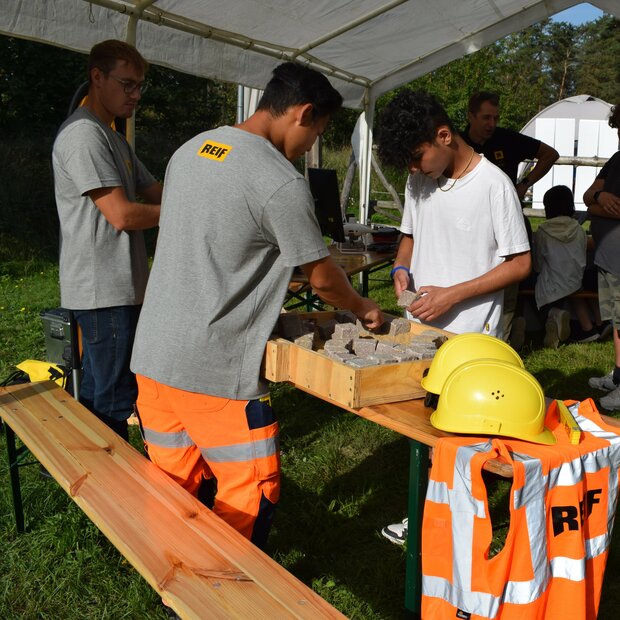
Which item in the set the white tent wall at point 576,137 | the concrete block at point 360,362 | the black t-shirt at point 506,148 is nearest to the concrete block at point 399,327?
the concrete block at point 360,362

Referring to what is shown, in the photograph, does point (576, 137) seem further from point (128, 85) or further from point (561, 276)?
point (128, 85)

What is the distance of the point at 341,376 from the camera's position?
2242 mm

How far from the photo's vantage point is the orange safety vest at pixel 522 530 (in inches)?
75.3

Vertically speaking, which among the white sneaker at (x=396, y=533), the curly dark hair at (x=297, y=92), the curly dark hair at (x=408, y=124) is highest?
the curly dark hair at (x=297, y=92)

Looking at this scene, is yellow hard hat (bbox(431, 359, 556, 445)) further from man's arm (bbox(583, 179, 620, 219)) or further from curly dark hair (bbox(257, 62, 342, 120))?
man's arm (bbox(583, 179, 620, 219))

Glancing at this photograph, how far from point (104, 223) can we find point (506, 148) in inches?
154

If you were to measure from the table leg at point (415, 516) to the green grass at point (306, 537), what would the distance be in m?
0.45

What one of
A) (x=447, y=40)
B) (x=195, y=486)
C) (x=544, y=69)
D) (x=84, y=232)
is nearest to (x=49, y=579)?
(x=195, y=486)

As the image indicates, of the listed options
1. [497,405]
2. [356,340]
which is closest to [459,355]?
[497,405]

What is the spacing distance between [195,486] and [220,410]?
1.70ft

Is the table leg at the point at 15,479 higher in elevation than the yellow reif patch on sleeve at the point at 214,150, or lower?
lower

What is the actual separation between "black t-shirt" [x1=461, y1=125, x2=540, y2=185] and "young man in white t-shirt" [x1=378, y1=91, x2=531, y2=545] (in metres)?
2.98

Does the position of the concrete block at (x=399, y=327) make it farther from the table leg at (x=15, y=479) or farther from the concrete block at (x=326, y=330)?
the table leg at (x=15, y=479)

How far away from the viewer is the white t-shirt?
9.37 ft
